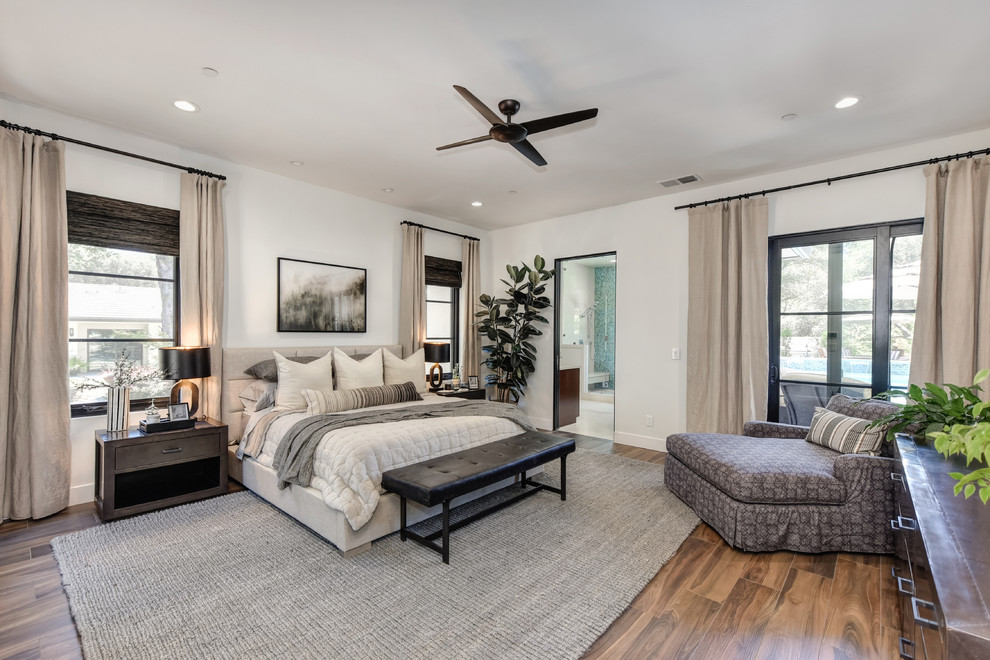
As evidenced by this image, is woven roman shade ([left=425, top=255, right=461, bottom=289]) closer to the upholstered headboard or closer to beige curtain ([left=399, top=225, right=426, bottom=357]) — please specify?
beige curtain ([left=399, top=225, right=426, bottom=357])

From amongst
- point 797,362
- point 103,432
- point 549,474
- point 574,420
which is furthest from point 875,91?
point 103,432

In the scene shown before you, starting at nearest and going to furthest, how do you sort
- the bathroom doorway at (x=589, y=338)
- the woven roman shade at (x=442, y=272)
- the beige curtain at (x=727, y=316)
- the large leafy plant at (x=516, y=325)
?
the beige curtain at (x=727, y=316) → the woven roman shade at (x=442, y=272) → the large leafy plant at (x=516, y=325) → the bathroom doorway at (x=589, y=338)

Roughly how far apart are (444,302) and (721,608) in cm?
465

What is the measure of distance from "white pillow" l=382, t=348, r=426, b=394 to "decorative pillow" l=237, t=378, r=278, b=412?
1075 millimetres

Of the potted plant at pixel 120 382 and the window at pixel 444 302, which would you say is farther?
the window at pixel 444 302

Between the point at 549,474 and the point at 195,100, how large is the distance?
396 cm

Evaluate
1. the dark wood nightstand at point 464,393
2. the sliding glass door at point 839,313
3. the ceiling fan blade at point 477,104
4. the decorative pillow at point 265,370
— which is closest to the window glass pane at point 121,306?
the decorative pillow at point 265,370

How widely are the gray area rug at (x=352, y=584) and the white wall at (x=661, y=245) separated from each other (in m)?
1.90

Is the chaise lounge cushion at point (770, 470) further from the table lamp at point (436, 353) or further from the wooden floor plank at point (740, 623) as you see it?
the table lamp at point (436, 353)

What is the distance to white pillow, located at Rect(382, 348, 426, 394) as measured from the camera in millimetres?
4602

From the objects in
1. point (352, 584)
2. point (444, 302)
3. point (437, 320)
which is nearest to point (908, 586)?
point (352, 584)

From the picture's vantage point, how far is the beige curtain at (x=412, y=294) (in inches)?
213

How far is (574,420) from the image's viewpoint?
6430 millimetres

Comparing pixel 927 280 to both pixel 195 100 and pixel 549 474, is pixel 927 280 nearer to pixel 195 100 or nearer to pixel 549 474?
pixel 549 474
